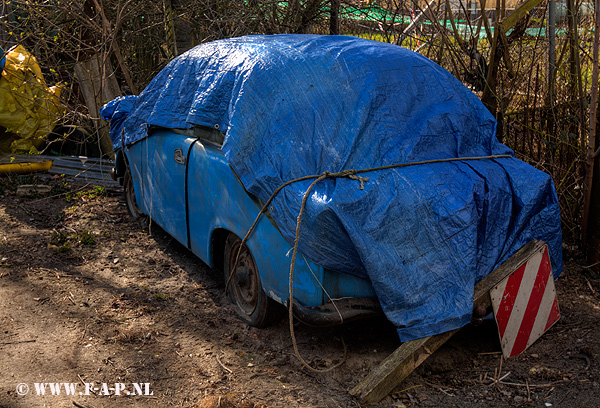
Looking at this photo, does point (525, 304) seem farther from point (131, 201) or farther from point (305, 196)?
point (131, 201)

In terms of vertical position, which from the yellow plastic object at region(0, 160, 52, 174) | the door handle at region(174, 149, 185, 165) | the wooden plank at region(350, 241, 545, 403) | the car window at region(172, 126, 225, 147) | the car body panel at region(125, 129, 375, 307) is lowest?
the wooden plank at region(350, 241, 545, 403)

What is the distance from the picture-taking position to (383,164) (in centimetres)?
339

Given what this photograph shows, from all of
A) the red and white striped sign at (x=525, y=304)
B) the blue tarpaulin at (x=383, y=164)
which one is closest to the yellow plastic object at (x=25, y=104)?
the blue tarpaulin at (x=383, y=164)

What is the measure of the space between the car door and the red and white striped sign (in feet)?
8.33

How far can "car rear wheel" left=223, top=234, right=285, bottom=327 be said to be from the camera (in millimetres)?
3779

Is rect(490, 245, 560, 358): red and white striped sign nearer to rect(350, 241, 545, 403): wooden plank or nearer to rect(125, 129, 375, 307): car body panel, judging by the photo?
rect(350, 241, 545, 403): wooden plank

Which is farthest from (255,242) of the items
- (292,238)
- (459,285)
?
(459,285)

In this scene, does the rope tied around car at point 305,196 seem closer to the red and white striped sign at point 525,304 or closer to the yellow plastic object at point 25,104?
the red and white striped sign at point 525,304

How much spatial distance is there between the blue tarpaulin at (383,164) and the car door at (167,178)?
404 millimetres

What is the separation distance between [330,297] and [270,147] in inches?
41.1

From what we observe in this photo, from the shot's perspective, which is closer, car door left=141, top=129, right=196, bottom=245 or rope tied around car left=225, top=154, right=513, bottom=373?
rope tied around car left=225, top=154, right=513, bottom=373

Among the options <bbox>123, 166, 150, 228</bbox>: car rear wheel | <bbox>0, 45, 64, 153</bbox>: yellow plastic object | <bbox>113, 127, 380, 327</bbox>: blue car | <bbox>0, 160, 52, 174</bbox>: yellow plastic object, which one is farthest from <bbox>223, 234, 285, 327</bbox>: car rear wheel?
<bbox>0, 45, 64, 153</bbox>: yellow plastic object

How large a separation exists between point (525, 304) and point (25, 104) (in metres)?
7.34

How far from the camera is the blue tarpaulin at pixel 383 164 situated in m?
3.11
